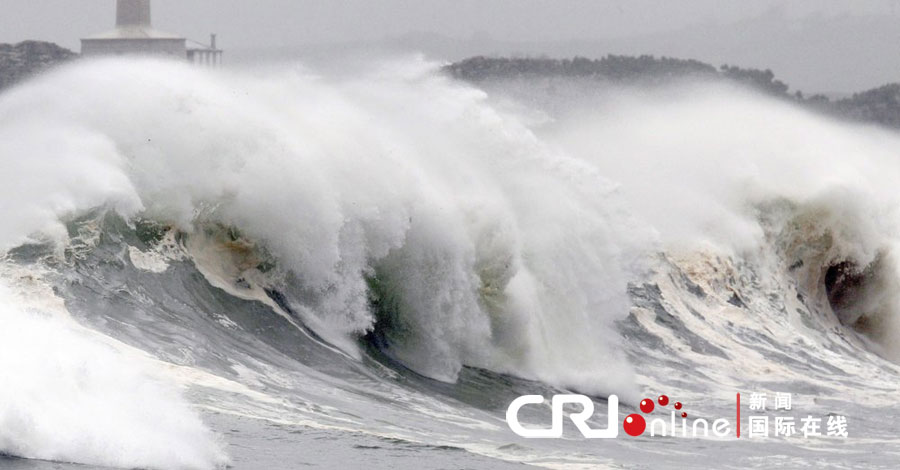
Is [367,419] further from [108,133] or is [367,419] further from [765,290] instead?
[765,290]

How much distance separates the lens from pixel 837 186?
2895 centimetres

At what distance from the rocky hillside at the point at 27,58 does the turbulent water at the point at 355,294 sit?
4137cm

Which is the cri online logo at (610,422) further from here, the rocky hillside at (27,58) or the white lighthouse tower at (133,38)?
the rocky hillside at (27,58)

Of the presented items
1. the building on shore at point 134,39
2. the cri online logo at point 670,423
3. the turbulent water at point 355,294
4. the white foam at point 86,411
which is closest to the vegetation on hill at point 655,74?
the building on shore at point 134,39

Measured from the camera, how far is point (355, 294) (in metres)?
16.2

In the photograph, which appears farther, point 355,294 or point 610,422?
point 355,294

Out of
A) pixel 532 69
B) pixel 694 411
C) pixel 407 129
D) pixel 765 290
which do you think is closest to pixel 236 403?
pixel 694 411

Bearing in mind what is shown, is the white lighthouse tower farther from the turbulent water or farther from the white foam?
the white foam

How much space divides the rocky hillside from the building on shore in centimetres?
102

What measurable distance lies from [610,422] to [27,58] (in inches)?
2093

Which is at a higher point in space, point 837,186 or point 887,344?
point 837,186

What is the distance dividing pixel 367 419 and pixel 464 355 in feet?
14.7

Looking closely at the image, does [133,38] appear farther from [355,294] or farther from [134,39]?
[355,294]

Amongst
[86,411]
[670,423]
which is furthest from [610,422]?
[86,411]
